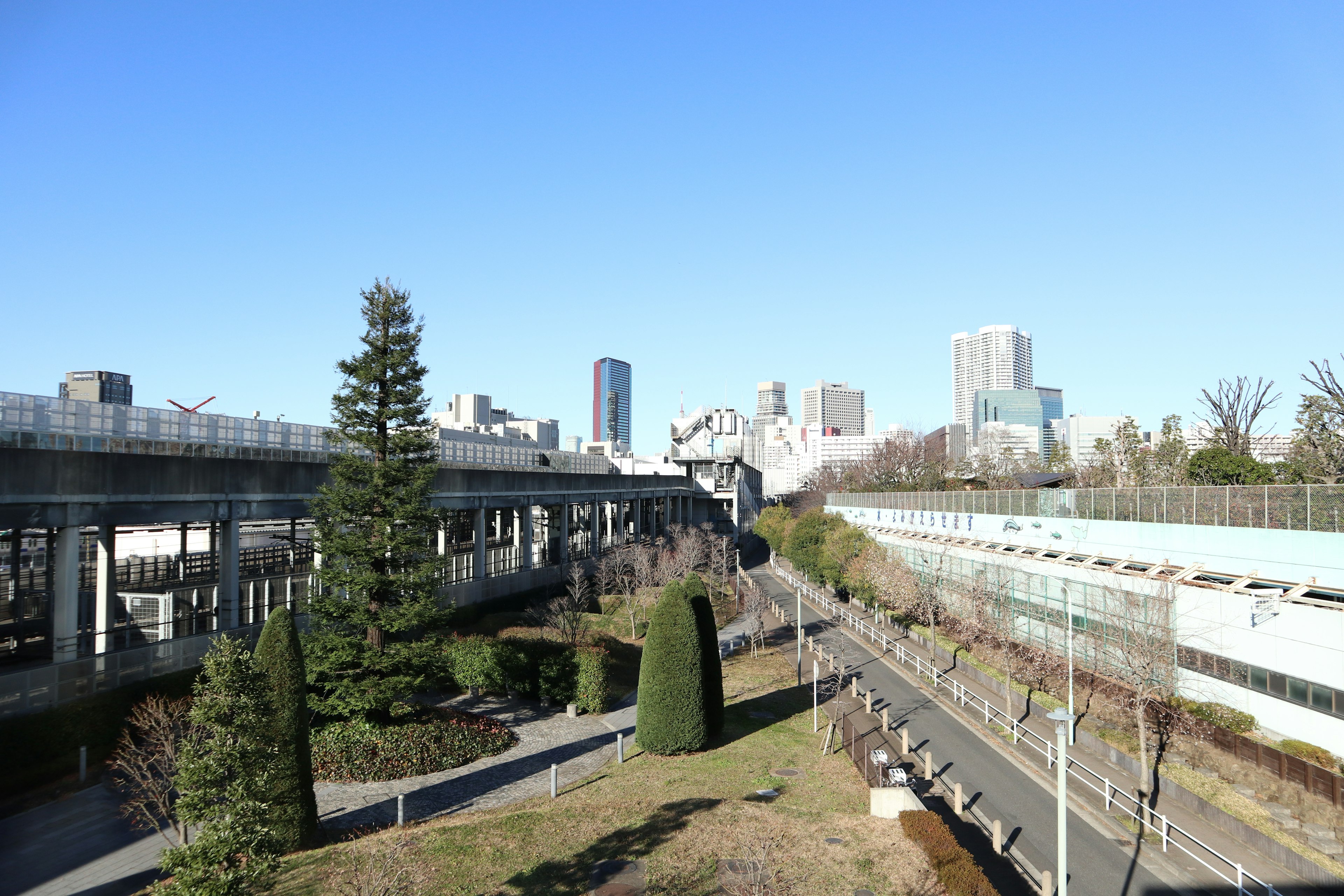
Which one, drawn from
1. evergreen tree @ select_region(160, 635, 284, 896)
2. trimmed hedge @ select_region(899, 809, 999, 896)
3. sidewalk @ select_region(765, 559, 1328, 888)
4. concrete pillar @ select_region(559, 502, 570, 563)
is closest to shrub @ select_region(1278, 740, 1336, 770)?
sidewalk @ select_region(765, 559, 1328, 888)

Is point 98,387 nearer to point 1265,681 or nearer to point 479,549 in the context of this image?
point 479,549

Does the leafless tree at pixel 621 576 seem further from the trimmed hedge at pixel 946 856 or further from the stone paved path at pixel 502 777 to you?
the trimmed hedge at pixel 946 856

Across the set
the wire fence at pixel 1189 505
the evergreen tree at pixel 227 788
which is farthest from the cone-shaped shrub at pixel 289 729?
the wire fence at pixel 1189 505

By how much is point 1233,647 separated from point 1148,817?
662 cm

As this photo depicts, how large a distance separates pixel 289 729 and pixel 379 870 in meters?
3.58

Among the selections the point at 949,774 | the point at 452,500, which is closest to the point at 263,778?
the point at 949,774

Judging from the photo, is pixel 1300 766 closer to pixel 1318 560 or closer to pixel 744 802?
pixel 1318 560

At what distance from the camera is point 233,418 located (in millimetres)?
29484

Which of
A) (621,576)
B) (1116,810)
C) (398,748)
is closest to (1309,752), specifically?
(1116,810)

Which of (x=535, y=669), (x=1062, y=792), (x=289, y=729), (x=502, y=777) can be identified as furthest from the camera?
(x=535, y=669)

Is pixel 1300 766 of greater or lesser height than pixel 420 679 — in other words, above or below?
below

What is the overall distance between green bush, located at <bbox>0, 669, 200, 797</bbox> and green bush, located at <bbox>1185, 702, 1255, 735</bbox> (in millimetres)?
28341

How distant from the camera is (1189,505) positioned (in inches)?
Result: 1016

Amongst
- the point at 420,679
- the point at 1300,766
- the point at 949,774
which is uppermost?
the point at 420,679
